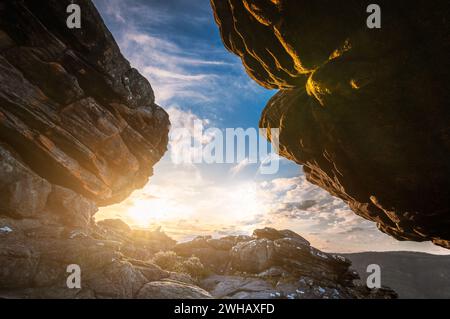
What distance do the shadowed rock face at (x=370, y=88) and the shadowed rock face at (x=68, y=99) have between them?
40.8 ft

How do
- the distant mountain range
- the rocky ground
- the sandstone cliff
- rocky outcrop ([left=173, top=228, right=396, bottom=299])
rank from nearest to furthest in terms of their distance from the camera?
the rocky ground, the sandstone cliff, rocky outcrop ([left=173, top=228, right=396, bottom=299]), the distant mountain range

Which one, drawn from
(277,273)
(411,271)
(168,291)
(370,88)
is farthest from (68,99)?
(411,271)

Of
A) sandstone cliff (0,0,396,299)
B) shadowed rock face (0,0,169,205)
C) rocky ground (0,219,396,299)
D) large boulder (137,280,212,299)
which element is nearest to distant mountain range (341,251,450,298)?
rocky ground (0,219,396,299)

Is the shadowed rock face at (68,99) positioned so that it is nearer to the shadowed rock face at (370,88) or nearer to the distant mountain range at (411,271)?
the shadowed rock face at (370,88)

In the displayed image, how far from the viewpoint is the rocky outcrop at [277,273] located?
2075 cm

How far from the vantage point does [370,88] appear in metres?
12.1

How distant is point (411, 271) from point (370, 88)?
6461 inches

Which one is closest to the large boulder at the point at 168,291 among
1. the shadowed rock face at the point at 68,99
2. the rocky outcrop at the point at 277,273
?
the rocky outcrop at the point at 277,273

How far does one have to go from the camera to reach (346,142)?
14594 mm

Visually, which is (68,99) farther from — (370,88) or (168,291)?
(370,88)

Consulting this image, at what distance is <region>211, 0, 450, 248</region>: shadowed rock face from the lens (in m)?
11.1

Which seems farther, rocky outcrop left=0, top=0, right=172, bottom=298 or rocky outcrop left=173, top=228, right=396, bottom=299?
rocky outcrop left=173, top=228, right=396, bottom=299

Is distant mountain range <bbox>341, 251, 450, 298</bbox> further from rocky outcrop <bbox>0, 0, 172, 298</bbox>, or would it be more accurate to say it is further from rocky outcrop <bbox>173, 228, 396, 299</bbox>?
rocky outcrop <bbox>0, 0, 172, 298</bbox>

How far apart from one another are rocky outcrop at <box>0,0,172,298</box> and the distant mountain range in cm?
13497
